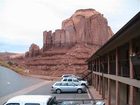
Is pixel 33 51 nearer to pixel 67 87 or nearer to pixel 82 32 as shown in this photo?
pixel 82 32

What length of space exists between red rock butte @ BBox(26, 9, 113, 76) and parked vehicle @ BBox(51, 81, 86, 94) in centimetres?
5239

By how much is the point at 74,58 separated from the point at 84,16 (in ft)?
99.7

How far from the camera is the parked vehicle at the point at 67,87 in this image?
46.7 metres

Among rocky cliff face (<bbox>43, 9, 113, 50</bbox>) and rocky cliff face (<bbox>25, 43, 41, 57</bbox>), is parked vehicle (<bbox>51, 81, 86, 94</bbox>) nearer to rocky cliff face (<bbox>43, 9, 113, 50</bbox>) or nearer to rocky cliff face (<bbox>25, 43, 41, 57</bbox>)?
rocky cliff face (<bbox>25, 43, 41, 57</bbox>)

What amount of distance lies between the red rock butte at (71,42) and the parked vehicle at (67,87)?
5239 cm

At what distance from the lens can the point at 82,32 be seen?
129000mm

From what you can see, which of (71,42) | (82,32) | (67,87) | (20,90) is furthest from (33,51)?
(67,87)

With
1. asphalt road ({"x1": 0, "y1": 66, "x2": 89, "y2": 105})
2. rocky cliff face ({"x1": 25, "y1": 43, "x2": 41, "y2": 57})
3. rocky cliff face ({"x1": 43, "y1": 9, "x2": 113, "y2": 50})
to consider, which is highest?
rocky cliff face ({"x1": 43, "y1": 9, "x2": 113, "y2": 50})

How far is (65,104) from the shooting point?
1323 cm

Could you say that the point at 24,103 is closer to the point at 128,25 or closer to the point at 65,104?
the point at 65,104

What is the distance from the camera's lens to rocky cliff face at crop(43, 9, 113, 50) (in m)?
126

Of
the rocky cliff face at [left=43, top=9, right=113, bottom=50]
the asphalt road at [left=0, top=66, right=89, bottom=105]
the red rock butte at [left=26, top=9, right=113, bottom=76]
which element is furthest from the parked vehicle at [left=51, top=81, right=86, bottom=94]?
the rocky cliff face at [left=43, top=9, right=113, bottom=50]

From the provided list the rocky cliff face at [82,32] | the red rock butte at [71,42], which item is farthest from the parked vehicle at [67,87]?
the rocky cliff face at [82,32]

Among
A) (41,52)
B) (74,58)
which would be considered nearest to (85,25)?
(41,52)
